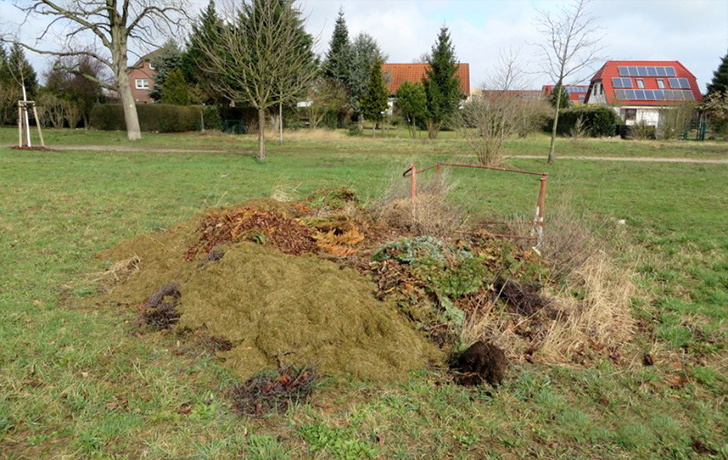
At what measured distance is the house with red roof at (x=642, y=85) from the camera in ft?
151

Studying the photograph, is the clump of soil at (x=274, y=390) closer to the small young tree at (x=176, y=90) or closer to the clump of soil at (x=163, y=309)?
the clump of soil at (x=163, y=309)

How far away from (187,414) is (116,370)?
2.68 feet

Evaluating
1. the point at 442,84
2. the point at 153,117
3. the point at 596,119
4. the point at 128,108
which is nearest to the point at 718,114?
the point at 596,119

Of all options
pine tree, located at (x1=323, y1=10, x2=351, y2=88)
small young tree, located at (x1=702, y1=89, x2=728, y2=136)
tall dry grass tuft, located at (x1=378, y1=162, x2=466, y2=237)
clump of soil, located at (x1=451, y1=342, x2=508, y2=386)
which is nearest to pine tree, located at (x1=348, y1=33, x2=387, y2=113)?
pine tree, located at (x1=323, y1=10, x2=351, y2=88)

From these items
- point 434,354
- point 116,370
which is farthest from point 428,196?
point 116,370

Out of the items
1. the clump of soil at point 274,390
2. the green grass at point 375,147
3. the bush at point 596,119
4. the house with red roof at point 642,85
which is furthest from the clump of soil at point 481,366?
the house with red roof at point 642,85

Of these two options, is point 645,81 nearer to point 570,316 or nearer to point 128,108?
point 128,108

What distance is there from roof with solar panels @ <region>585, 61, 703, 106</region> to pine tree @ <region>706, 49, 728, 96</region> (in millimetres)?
2402

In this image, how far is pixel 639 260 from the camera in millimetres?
6664

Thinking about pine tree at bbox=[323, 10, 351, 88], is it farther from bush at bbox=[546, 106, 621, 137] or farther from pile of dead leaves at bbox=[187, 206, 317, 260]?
pile of dead leaves at bbox=[187, 206, 317, 260]

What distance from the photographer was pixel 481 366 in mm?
3719

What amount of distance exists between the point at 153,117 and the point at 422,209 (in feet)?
100

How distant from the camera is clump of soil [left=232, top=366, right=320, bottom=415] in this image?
129 inches

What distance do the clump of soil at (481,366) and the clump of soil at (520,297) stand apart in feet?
2.94
